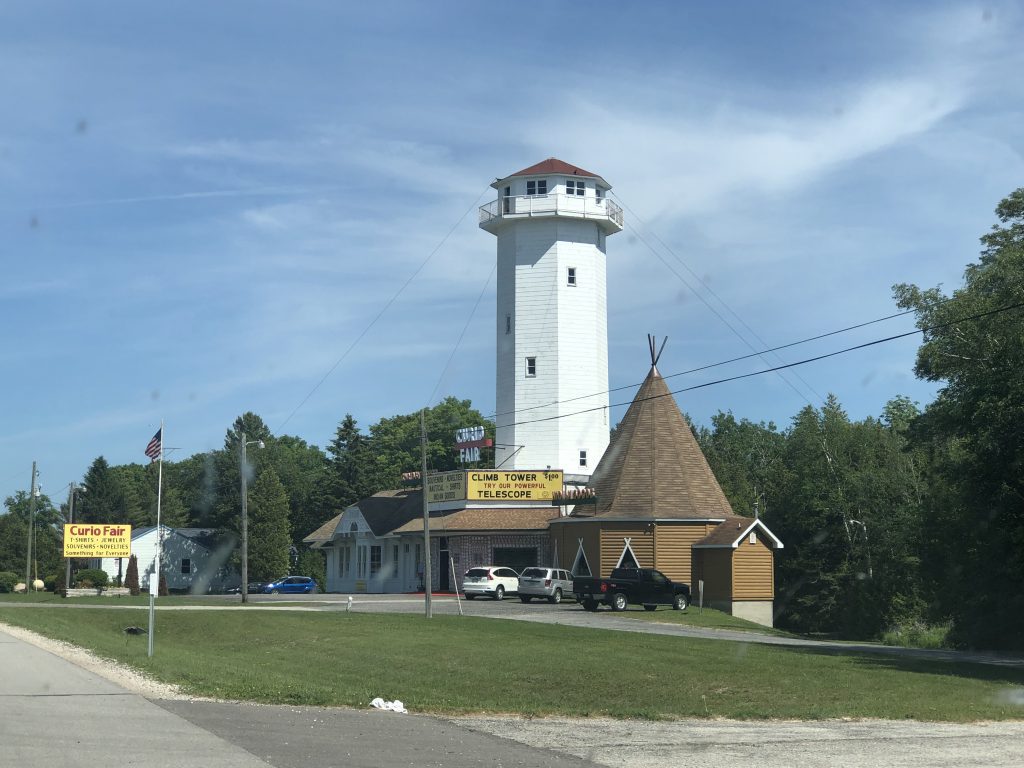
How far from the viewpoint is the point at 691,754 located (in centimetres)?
1429

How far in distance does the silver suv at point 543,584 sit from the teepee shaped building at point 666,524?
2.85 meters

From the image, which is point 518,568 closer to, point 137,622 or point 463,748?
point 137,622

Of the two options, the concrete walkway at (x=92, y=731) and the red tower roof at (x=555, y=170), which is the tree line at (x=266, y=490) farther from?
the concrete walkway at (x=92, y=731)

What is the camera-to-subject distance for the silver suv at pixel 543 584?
48.7 meters

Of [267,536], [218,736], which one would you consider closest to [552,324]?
[267,536]

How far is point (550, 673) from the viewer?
22.4m

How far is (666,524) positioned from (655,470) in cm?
282

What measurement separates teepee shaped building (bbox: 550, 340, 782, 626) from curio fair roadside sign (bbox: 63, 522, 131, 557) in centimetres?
2222

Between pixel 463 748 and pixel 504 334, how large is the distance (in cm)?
5043

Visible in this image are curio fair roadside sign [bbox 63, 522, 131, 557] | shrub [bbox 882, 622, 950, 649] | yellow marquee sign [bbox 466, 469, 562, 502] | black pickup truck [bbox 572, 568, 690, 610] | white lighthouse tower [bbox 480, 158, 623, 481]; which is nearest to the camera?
shrub [bbox 882, 622, 950, 649]

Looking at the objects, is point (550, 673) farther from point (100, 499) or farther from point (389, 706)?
point (100, 499)

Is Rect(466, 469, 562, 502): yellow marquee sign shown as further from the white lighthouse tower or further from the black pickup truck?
the black pickup truck

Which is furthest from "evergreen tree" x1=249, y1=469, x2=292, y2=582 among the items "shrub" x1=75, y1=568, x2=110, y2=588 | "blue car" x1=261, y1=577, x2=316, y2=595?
"shrub" x1=75, y1=568, x2=110, y2=588

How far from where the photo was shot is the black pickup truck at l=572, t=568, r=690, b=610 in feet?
146
